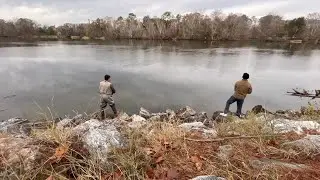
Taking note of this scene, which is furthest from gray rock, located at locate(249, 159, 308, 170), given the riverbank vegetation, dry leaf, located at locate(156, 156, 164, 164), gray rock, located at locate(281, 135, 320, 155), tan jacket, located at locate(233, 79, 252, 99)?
tan jacket, located at locate(233, 79, 252, 99)

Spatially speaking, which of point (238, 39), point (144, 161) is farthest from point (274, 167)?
point (238, 39)

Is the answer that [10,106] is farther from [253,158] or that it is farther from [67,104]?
[253,158]

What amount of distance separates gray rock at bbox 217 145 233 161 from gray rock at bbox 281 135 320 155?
24.2 inches

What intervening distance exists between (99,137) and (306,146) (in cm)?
216

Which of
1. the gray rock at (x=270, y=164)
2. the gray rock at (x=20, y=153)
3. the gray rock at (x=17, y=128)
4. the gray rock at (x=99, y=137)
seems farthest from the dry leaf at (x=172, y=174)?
the gray rock at (x=17, y=128)

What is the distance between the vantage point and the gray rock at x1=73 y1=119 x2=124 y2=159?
2828mm

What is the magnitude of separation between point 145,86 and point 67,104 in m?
4.44

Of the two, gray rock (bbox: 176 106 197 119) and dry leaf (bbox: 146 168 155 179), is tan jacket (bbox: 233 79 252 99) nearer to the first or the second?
gray rock (bbox: 176 106 197 119)

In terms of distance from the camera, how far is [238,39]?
6662cm

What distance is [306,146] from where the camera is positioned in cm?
309

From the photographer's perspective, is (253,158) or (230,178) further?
(253,158)

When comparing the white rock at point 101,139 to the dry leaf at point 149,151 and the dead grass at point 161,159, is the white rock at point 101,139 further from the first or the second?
the dry leaf at point 149,151

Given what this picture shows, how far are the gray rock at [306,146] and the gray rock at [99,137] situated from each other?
1.78 m

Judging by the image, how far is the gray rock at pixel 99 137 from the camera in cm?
283
